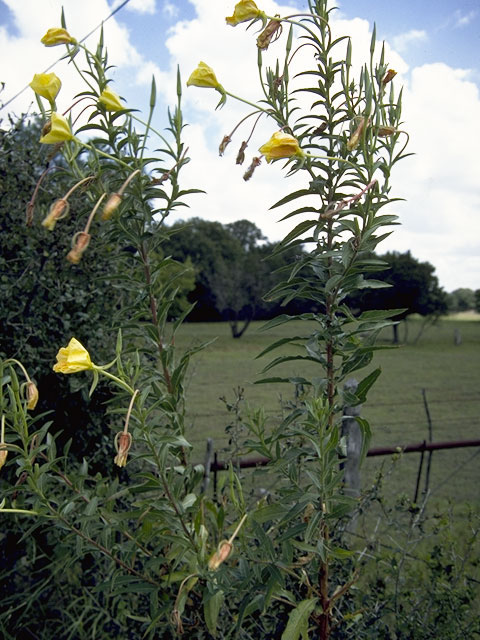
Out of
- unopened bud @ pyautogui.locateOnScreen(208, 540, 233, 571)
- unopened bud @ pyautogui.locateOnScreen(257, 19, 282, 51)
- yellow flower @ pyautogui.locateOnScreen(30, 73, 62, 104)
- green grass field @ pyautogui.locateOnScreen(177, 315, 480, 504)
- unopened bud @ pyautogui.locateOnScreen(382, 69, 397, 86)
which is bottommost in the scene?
green grass field @ pyautogui.locateOnScreen(177, 315, 480, 504)

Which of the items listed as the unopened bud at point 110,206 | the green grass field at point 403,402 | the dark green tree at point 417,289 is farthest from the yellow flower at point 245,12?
the dark green tree at point 417,289

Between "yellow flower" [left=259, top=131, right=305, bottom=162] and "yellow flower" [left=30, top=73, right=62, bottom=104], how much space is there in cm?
44

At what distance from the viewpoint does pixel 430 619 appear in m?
2.19

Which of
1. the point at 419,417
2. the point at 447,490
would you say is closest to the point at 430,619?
the point at 447,490

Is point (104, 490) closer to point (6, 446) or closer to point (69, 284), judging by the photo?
point (6, 446)

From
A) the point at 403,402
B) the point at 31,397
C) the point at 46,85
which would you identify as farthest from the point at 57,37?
the point at 403,402

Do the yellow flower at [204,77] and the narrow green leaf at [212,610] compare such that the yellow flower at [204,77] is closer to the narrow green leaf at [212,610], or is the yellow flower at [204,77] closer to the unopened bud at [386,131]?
the unopened bud at [386,131]

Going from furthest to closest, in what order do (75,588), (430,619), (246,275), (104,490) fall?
(246,275) < (75,588) < (430,619) < (104,490)

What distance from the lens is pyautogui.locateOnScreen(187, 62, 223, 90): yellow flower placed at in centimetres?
115

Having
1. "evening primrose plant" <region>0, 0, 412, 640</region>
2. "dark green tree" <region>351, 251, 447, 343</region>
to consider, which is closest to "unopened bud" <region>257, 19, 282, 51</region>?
"evening primrose plant" <region>0, 0, 412, 640</region>

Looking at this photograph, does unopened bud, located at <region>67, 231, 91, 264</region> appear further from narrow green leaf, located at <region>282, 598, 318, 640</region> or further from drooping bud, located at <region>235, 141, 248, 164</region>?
narrow green leaf, located at <region>282, 598, 318, 640</region>

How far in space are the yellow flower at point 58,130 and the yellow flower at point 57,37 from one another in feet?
0.64

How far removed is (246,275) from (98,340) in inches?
1398

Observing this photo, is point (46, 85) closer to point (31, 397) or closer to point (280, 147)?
point (280, 147)
